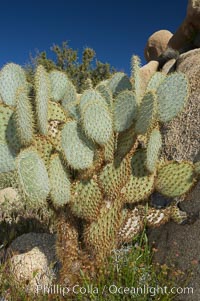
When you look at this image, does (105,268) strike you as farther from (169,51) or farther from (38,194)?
(169,51)

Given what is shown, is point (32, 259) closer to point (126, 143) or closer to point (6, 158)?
point (6, 158)

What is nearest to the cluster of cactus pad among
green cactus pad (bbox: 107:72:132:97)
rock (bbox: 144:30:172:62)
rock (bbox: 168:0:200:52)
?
green cactus pad (bbox: 107:72:132:97)

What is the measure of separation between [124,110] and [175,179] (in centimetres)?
79

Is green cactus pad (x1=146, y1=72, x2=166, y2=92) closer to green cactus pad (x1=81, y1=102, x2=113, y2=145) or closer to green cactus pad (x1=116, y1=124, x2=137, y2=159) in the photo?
green cactus pad (x1=116, y1=124, x2=137, y2=159)

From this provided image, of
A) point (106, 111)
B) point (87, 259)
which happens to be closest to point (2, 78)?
point (106, 111)

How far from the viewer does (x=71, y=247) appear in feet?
12.0

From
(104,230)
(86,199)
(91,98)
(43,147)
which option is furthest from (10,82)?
(104,230)

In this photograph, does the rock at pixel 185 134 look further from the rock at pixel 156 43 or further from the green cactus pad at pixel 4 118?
the rock at pixel 156 43

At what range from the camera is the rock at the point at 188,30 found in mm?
19547

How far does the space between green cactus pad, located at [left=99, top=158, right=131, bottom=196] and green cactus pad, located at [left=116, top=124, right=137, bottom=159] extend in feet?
0.26

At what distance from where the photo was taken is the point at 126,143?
3625 mm

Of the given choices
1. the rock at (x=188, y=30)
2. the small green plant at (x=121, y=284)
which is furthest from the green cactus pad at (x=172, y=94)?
the rock at (x=188, y=30)

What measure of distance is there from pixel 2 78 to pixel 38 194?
130 centimetres

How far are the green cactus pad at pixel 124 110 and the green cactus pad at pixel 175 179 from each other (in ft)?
1.96
